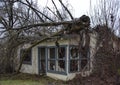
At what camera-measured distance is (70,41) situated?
44.5 ft

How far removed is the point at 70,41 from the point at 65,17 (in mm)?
4858

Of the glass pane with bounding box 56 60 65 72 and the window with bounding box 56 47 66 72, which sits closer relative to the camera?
the window with bounding box 56 47 66 72

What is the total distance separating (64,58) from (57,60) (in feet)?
2.89

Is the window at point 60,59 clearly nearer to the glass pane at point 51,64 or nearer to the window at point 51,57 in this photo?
the window at point 51,57

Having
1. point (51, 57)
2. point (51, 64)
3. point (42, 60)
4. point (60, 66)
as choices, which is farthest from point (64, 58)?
point (42, 60)

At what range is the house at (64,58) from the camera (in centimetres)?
1336

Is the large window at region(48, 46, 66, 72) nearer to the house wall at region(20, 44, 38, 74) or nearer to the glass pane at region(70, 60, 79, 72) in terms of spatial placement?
the glass pane at region(70, 60, 79, 72)

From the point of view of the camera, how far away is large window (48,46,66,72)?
46.3ft

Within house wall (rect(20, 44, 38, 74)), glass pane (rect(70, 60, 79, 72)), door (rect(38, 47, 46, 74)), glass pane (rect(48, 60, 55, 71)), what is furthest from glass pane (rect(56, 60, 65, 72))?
house wall (rect(20, 44, 38, 74))

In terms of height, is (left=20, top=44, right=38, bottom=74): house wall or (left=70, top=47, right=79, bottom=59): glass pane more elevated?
(left=70, top=47, right=79, bottom=59): glass pane

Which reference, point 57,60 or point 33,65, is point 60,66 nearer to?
point 57,60

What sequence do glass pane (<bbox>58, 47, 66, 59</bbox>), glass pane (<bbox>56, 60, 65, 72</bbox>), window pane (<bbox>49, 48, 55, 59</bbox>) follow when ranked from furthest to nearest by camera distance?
window pane (<bbox>49, 48, 55, 59</bbox>)
glass pane (<bbox>56, 60, 65, 72</bbox>)
glass pane (<bbox>58, 47, 66, 59</bbox>)

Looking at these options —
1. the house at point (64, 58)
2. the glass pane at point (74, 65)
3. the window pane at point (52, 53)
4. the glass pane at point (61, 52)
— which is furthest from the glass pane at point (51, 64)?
the glass pane at point (74, 65)

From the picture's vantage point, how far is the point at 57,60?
47.3 feet
